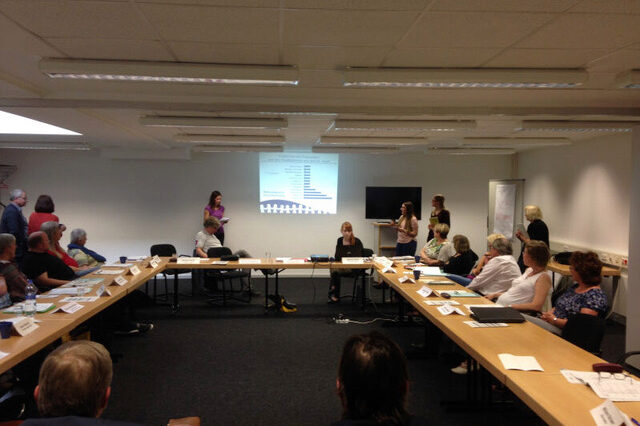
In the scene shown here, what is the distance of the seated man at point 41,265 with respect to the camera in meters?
4.29

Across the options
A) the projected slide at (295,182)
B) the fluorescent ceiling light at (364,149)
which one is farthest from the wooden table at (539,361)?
the projected slide at (295,182)

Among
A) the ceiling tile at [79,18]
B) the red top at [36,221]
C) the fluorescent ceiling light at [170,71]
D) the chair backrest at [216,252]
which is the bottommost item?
the chair backrest at [216,252]

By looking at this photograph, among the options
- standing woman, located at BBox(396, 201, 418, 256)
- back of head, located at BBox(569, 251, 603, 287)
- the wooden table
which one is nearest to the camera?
the wooden table

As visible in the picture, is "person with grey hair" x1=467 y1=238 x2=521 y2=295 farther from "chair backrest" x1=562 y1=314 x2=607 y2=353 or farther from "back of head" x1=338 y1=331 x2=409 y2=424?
"back of head" x1=338 y1=331 x2=409 y2=424

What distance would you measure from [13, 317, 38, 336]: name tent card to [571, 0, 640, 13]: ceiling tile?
362 centimetres

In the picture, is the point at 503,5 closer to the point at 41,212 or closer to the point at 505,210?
the point at 41,212

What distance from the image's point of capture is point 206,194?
872cm

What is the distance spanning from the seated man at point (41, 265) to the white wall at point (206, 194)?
4198 millimetres

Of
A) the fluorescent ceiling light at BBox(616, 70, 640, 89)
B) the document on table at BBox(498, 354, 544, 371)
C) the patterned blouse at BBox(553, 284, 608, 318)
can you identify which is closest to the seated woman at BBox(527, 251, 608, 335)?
the patterned blouse at BBox(553, 284, 608, 318)

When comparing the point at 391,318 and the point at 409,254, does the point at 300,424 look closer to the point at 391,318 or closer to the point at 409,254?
the point at 391,318

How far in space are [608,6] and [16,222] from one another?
6.33 m

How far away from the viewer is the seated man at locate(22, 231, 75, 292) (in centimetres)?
429

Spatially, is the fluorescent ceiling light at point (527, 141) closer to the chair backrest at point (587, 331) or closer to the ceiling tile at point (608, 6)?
the chair backrest at point (587, 331)

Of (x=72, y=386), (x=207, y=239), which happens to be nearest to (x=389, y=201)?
(x=207, y=239)
